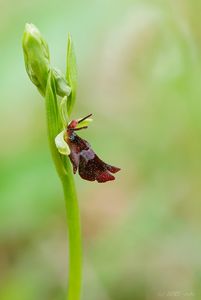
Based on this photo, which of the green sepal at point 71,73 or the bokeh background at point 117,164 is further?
the bokeh background at point 117,164

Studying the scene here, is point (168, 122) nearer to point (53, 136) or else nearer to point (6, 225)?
point (6, 225)

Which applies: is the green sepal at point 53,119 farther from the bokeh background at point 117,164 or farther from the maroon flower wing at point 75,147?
the bokeh background at point 117,164

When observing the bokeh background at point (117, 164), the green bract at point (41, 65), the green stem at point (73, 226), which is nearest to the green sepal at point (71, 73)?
the green bract at point (41, 65)

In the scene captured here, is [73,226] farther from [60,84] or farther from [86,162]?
[60,84]

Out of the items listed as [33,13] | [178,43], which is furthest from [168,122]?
[33,13]

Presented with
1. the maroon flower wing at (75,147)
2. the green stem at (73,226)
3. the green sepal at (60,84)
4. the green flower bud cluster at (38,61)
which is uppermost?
the green flower bud cluster at (38,61)

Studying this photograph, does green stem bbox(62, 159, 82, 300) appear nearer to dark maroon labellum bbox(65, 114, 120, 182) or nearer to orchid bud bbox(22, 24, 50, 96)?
dark maroon labellum bbox(65, 114, 120, 182)

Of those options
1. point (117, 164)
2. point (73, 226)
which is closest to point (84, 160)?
point (73, 226)
